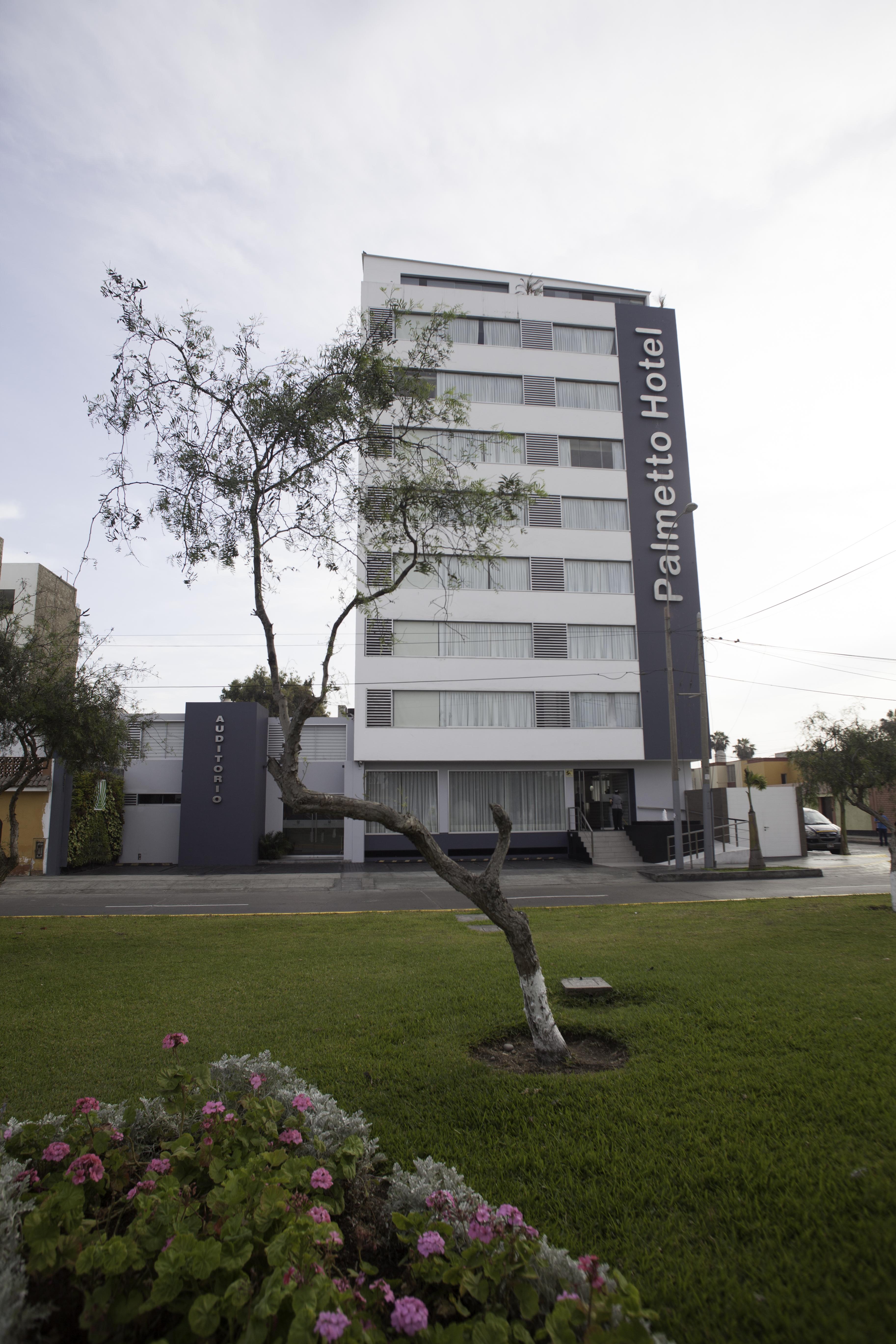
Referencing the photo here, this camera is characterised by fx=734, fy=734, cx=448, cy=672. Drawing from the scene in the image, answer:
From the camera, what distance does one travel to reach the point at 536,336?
29.9 metres

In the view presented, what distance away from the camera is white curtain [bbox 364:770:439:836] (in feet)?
88.8

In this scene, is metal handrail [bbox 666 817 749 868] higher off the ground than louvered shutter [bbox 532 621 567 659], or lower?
lower

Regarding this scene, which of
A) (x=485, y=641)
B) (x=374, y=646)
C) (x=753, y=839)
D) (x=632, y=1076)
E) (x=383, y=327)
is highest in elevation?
(x=485, y=641)

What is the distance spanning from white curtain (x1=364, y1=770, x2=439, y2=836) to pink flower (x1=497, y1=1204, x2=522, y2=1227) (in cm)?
2453

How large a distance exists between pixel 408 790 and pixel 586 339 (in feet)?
65.1

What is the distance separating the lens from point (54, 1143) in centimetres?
312

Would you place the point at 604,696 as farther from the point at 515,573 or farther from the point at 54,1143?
the point at 54,1143

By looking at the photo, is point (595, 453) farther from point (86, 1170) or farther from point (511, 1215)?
point (86, 1170)

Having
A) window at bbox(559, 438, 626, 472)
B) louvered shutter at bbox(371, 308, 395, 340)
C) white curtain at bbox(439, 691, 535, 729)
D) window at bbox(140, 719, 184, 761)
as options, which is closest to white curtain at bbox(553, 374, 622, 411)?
window at bbox(559, 438, 626, 472)

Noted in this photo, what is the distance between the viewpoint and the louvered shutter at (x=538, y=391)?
1148 inches

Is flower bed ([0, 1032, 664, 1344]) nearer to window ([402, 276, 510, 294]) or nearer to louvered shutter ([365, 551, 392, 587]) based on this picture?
louvered shutter ([365, 551, 392, 587])

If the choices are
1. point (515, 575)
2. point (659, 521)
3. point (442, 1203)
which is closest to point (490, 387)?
point (515, 575)

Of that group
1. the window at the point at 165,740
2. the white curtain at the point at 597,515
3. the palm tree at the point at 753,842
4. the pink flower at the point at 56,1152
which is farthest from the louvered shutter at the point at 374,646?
the pink flower at the point at 56,1152

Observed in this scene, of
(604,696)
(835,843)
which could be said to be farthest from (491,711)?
(835,843)
